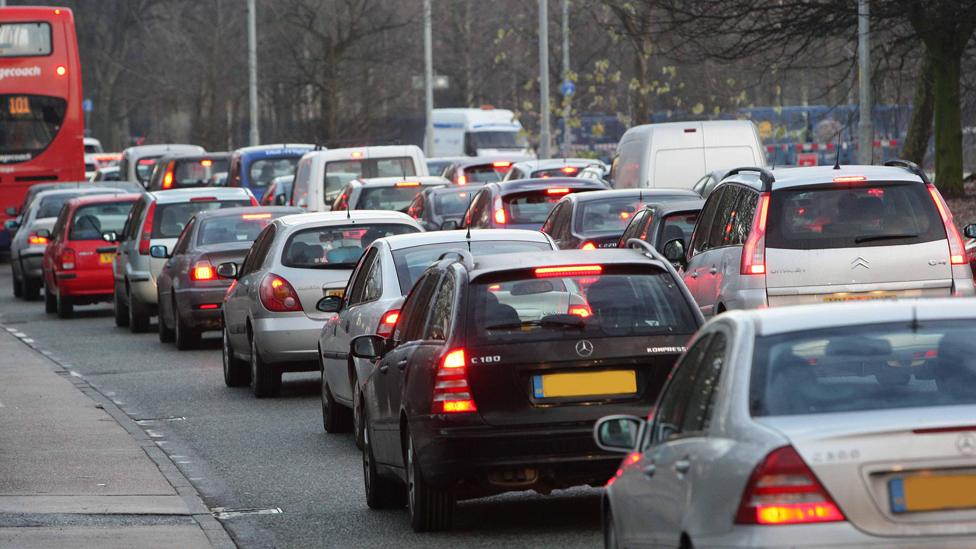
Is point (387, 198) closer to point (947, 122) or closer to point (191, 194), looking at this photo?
point (191, 194)

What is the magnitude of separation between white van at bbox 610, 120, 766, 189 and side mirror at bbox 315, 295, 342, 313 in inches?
478

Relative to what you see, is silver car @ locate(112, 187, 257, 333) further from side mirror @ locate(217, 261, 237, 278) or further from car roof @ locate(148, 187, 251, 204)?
side mirror @ locate(217, 261, 237, 278)

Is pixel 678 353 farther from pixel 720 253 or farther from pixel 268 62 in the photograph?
pixel 268 62

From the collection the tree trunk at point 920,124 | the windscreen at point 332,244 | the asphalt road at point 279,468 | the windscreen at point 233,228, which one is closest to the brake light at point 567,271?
the asphalt road at point 279,468

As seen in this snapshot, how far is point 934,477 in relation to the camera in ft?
17.4

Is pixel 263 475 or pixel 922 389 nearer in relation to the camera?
pixel 922 389

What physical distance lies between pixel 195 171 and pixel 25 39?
4.25 metres

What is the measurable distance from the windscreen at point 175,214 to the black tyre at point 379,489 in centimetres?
1429

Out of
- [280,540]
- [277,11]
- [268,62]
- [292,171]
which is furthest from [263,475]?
[268,62]

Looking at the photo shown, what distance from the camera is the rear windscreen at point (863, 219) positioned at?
13445mm

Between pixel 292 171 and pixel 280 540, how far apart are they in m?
29.0

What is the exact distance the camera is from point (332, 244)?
17.0 meters

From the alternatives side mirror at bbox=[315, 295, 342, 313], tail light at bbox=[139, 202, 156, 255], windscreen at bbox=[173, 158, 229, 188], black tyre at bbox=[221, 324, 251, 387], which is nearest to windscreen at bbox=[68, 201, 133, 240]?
tail light at bbox=[139, 202, 156, 255]

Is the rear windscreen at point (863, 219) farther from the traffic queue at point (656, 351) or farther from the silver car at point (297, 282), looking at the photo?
the silver car at point (297, 282)
